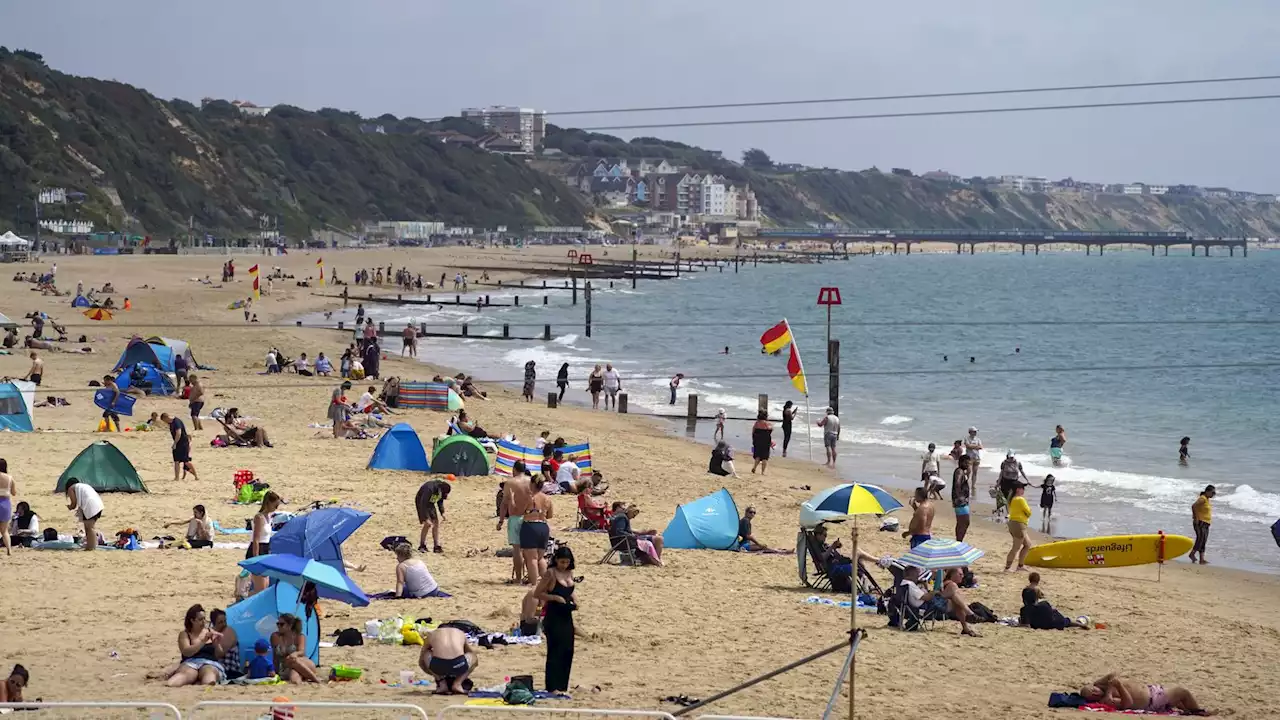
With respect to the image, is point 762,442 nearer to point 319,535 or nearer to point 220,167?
point 319,535

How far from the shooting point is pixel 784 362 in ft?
167

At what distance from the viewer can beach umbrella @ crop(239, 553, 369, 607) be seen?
438 inches

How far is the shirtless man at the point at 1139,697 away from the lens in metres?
11.0

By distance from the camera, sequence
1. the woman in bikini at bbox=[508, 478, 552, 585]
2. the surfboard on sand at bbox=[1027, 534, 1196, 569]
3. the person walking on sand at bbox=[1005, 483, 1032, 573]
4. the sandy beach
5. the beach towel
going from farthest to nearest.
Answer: the surfboard on sand at bbox=[1027, 534, 1196, 569]
the person walking on sand at bbox=[1005, 483, 1032, 573]
the woman in bikini at bbox=[508, 478, 552, 585]
the beach towel
the sandy beach

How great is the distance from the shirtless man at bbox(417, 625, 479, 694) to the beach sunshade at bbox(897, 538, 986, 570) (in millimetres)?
5276

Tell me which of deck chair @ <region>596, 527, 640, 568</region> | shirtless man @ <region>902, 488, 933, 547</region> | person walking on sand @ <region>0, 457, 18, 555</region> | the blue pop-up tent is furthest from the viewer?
shirtless man @ <region>902, 488, 933, 547</region>

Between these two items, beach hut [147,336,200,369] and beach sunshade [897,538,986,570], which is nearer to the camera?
beach sunshade [897,538,986,570]

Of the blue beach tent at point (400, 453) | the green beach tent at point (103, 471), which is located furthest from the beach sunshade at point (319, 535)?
the blue beach tent at point (400, 453)

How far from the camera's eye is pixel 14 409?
22.9 metres

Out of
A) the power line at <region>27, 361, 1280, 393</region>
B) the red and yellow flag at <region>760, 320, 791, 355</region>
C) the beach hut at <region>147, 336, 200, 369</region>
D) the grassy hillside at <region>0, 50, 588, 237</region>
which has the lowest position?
the power line at <region>27, 361, 1280, 393</region>

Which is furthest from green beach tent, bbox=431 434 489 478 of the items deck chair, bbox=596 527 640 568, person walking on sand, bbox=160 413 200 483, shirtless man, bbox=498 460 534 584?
shirtless man, bbox=498 460 534 584

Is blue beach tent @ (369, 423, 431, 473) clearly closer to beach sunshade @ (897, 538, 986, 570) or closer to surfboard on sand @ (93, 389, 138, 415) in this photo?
A: surfboard on sand @ (93, 389, 138, 415)

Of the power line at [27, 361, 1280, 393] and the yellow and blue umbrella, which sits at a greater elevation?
the yellow and blue umbrella

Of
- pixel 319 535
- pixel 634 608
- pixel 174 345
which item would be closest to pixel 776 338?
pixel 174 345
